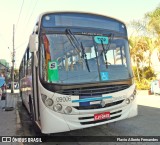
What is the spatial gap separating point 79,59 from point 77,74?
0.37 m

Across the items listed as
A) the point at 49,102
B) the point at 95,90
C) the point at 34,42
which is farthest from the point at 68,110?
the point at 34,42

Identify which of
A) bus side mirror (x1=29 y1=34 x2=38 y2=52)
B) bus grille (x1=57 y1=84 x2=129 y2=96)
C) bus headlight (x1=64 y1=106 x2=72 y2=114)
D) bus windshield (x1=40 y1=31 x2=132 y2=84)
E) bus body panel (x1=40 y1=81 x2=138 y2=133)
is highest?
bus side mirror (x1=29 y1=34 x2=38 y2=52)

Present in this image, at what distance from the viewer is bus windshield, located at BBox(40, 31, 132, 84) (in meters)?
6.16

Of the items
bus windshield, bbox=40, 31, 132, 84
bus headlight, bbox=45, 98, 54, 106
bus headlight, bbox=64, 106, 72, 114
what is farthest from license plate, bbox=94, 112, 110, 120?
bus headlight, bbox=45, 98, 54, 106

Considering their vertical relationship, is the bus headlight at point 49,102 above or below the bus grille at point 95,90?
below

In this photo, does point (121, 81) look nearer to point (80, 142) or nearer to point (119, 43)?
point (119, 43)

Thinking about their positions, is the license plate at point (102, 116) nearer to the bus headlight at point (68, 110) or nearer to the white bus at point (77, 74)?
the white bus at point (77, 74)

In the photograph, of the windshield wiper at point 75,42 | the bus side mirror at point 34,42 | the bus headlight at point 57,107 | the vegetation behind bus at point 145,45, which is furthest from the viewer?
the vegetation behind bus at point 145,45

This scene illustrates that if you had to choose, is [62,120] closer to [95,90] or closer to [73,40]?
[95,90]

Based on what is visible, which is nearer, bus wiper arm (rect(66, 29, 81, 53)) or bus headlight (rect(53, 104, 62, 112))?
bus headlight (rect(53, 104, 62, 112))

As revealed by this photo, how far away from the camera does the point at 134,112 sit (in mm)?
7172

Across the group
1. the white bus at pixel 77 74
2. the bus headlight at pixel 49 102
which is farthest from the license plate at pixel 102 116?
the bus headlight at pixel 49 102

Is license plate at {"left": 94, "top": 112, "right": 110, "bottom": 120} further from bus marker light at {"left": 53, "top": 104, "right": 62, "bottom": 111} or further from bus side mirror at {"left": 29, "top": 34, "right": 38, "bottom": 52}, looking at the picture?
bus side mirror at {"left": 29, "top": 34, "right": 38, "bottom": 52}

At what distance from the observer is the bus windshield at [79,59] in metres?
6.16
